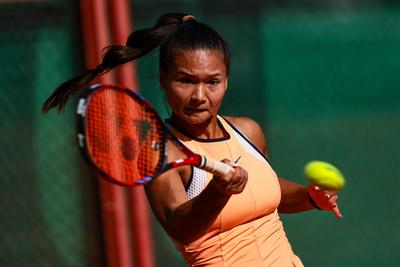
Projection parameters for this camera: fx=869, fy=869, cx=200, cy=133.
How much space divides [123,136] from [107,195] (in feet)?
5.98

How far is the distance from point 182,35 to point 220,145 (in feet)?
1.22

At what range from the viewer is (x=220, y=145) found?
2.80 metres

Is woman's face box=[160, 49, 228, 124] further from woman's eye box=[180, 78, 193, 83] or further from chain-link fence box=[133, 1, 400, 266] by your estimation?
chain-link fence box=[133, 1, 400, 266]

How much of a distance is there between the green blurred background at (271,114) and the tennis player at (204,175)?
5.15 feet

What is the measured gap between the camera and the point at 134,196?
14.4 ft

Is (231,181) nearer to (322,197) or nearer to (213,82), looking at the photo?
(213,82)

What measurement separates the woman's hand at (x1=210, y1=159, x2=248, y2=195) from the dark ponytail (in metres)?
0.58

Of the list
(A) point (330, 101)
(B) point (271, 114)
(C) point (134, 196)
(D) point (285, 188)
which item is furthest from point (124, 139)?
(A) point (330, 101)

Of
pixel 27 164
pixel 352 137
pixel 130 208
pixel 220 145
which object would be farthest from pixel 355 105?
pixel 220 145

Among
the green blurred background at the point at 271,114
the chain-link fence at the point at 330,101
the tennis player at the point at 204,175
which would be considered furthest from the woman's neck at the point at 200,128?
the chain-link fence at the point at 330,101

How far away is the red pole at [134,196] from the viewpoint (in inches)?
172

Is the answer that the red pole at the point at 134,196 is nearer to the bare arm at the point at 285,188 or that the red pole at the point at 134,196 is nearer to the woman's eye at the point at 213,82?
the bare arm at the point at 285,188

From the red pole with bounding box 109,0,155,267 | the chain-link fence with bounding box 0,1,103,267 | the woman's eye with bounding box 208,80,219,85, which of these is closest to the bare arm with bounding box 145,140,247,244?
the woman's eye with bounding box 208,80,219,85

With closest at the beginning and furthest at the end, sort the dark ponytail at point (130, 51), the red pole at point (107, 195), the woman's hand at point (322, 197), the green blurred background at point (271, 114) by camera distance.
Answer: the dark ponytail at point (130, 51) → the woman's hand at point (322, 197) → the red pole at point (107, 195) → the green blurred background at point (271, 114)
